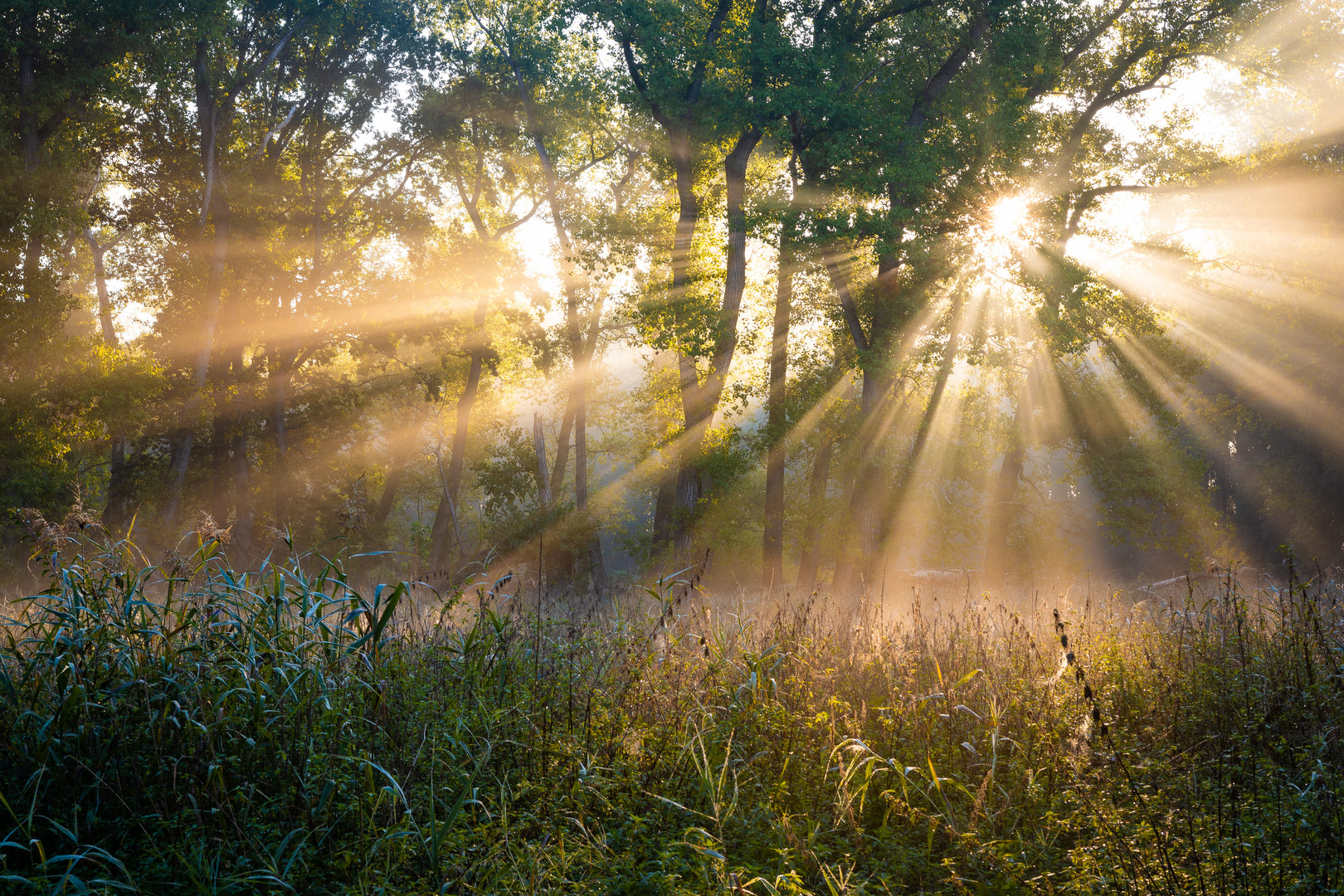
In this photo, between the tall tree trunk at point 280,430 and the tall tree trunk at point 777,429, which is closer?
the tall tree trunk at point 777,429

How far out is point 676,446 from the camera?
1839 cm

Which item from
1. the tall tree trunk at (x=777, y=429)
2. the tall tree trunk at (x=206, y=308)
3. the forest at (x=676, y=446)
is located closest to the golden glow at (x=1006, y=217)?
the forest at (x=676, y=446)

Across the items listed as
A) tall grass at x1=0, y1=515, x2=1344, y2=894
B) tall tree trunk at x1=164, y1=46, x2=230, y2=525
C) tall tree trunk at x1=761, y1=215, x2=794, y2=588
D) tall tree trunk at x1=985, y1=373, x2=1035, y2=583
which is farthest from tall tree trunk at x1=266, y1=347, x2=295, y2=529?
tall tree trunk at x1=985, y1=373, x2=1035, y2=583

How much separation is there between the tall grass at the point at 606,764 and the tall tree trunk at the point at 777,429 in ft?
38.6

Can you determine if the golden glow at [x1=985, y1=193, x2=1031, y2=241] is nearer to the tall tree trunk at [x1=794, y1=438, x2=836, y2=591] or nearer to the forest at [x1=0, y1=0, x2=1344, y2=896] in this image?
the forest at [x1=0, y1=0, x2=1344, y2=896]

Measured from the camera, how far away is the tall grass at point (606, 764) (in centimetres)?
326

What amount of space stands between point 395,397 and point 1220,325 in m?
26.4

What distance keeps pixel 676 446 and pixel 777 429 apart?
2430mm

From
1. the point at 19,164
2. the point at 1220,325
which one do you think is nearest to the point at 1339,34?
the point at 1220,325

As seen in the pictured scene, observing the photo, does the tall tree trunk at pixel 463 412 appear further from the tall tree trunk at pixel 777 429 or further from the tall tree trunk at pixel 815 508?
the tall tree trunk at pixel 815 508

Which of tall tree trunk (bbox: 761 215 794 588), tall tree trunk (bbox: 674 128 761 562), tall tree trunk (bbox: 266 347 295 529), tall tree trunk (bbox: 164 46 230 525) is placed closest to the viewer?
tall tree trunk (bbox: 674 128 761 562)

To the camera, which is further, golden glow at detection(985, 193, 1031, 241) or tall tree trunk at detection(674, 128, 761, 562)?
tall tree trunk at detection(674, 128, 761, 562)

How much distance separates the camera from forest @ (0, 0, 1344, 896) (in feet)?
12.2

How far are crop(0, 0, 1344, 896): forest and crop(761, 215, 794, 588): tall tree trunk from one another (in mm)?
125
